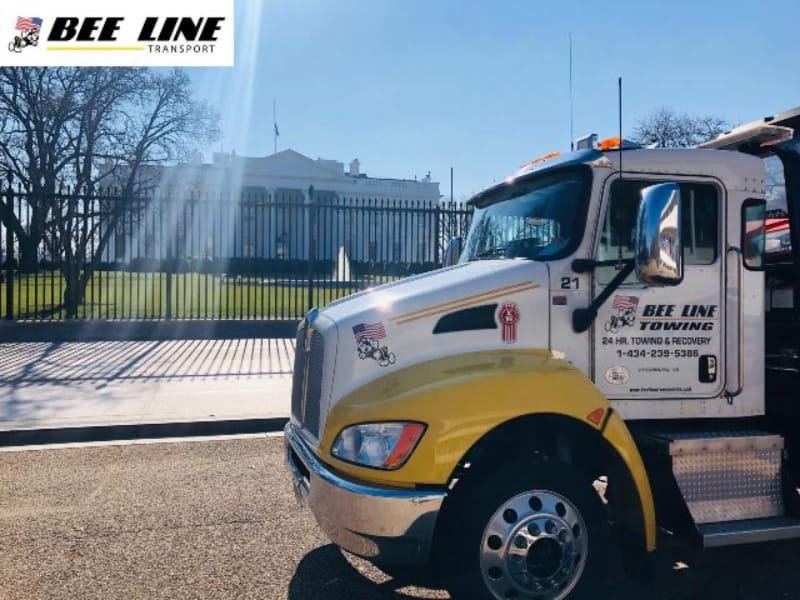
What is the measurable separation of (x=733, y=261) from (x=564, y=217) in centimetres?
104

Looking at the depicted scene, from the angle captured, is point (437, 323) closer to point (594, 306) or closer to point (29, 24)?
point (594, 306)

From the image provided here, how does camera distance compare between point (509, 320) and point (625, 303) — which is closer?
point (509, 320)

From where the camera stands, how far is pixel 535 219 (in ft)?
13.1

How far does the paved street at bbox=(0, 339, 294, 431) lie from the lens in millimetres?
7965

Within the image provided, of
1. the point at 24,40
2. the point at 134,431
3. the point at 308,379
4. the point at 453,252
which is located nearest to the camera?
the point at 308,379

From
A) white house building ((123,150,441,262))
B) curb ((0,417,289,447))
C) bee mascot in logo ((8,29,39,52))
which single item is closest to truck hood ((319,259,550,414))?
curb ((0,417,289,447))

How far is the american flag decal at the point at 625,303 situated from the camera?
12.0 ft

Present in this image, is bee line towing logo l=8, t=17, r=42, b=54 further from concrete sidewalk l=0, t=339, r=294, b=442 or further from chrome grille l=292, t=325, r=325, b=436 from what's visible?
chrome grille l=292, t=325, r=325, b=436

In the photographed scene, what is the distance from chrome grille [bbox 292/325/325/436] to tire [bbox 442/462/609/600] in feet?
2.89

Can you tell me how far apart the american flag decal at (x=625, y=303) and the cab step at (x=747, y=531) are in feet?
3.95

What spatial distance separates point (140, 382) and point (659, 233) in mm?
8657

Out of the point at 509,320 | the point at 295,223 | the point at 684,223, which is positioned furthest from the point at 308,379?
the point at 295,223

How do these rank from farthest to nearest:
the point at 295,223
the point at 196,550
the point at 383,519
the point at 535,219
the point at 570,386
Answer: the point at 295,223 → the point at 196,550 → the point at 535,219 → the point at 570,386 → the point at 383,519

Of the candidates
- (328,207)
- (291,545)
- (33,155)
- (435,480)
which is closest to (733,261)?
(435,480)
